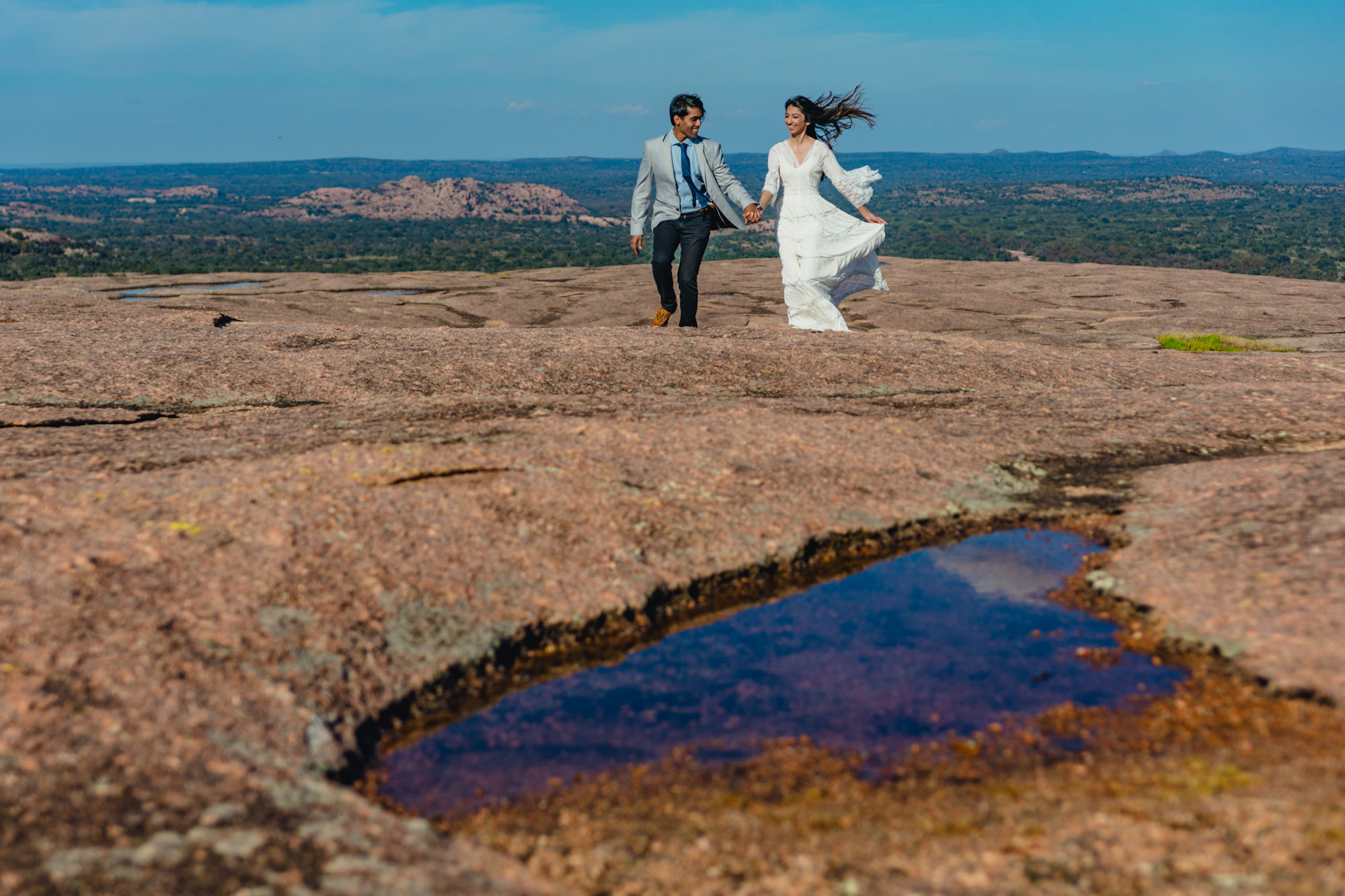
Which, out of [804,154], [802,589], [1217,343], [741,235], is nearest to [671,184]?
[804,154]

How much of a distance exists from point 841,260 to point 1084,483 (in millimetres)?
4993

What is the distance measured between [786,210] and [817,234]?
39 cm

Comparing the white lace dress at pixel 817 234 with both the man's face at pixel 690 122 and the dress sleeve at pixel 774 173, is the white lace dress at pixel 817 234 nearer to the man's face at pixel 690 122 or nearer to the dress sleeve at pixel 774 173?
the dress sleeve at pixel 774 173

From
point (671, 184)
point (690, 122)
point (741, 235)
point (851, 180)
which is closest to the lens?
point (690, 122)

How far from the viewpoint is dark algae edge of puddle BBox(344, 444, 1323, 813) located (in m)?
2.96

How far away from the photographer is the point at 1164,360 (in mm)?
8227

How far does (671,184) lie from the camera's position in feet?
29.2

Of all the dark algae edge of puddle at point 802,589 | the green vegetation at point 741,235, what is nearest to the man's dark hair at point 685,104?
the dark algae edge of puddle at point 802,589

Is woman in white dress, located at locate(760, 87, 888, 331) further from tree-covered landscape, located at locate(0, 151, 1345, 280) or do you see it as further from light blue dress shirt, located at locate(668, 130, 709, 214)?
tree-covered landscape, located at locate(0, 151, 1345, 280)

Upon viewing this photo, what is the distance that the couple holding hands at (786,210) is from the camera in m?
8.86

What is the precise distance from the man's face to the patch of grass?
648cm

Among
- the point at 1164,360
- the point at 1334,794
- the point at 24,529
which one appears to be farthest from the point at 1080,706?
the point at 1164,360

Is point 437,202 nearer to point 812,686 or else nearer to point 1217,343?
point 1217,343

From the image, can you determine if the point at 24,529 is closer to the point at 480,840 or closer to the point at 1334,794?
the point at 480,840
